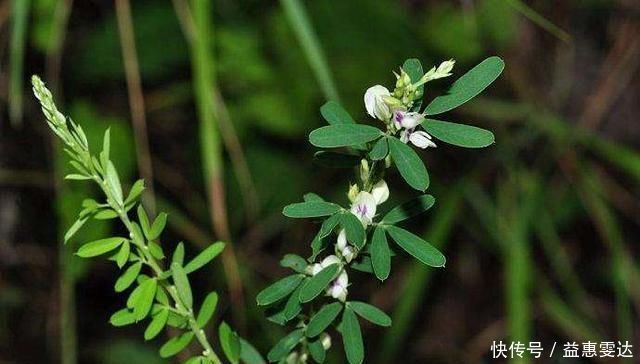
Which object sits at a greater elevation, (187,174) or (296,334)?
(187,174)

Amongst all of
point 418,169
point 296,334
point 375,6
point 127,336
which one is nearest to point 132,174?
point 127,336

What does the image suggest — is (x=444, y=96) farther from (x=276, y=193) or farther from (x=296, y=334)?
(x=276, y=193)

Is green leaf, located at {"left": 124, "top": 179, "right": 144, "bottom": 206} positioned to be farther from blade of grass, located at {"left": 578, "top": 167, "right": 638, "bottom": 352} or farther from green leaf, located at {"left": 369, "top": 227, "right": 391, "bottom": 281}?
blade of grass, located at {"left": 578, "top": 167, "right": 638, "bottom": 352}

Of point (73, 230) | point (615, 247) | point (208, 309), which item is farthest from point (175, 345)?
point (615, 247)

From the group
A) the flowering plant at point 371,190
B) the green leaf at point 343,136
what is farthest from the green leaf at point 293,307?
the green leaf at point 343,136

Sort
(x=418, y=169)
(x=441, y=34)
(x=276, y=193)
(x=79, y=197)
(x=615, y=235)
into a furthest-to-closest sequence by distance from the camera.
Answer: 1. (x=441, y=34)
2. (x=276, y=193)
3. (x=615, y=235)
4. (x=79, y=197)
5. (x=418, y=169)

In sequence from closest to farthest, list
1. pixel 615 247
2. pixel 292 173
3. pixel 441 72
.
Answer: pixel 441 72 < pixel 615 247 < pixel 292 173

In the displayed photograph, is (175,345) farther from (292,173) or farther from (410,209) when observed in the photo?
(292,173)
